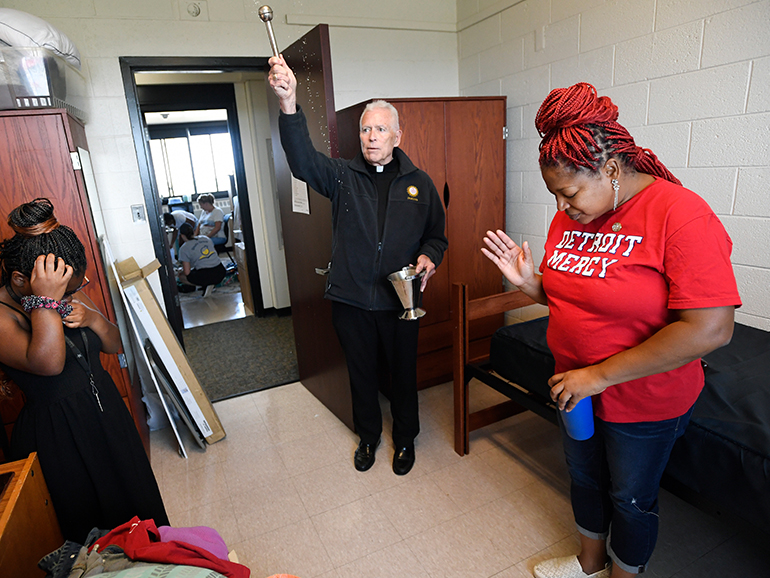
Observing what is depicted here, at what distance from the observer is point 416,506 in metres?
2.05

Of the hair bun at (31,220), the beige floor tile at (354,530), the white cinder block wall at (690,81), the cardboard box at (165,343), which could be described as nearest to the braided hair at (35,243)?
the hair bun at (31,220)

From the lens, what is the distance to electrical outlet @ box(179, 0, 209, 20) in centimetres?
268

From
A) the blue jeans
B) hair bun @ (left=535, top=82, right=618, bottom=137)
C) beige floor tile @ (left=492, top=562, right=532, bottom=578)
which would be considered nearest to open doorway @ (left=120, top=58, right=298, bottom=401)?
beige floor tile @ (left=492, top=562, right=532, bottom=578)

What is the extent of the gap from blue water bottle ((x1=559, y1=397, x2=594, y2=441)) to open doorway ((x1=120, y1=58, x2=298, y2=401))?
2388 millimetres

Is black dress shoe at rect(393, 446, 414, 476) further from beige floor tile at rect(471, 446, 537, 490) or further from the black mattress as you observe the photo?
the black mattress

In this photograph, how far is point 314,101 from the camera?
2270mm

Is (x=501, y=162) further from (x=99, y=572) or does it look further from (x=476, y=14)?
(x=99, y=572)

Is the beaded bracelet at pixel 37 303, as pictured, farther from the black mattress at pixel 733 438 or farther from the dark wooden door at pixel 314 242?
the black mattress at pixel 733 438

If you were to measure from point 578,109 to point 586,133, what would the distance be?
6 centimetres

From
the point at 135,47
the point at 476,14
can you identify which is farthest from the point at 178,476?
the point at 476,14

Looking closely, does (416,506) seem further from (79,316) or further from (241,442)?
(79,316)

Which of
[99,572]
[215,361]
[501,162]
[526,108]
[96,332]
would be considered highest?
[526,108]

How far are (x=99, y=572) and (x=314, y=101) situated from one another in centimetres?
198

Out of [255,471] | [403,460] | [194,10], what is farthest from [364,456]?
[194,10]
